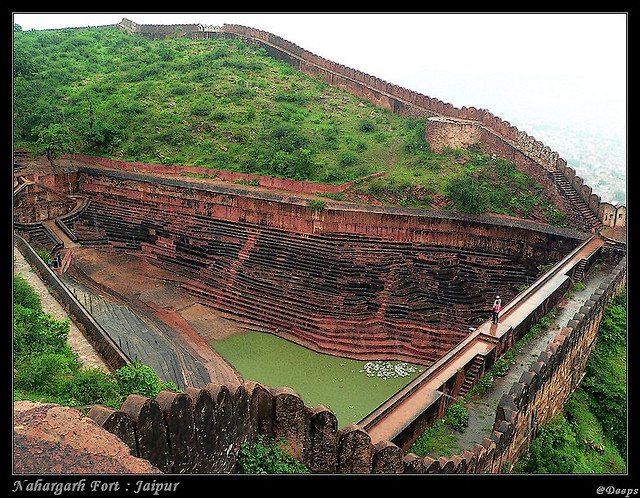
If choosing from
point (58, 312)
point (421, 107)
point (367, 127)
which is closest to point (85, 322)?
point (58, 312)

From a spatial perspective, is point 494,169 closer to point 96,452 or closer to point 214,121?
point 214,121

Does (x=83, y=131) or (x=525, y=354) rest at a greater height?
(x=83, y=131)

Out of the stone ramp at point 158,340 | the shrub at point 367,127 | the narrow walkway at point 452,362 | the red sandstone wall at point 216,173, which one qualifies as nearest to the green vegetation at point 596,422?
the narrow walkway at point 452,362

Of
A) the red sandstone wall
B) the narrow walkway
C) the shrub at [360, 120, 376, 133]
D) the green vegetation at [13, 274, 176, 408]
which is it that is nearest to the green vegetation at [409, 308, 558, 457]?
the narrow walkway

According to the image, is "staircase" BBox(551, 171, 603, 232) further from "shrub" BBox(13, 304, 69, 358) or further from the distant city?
the distant city

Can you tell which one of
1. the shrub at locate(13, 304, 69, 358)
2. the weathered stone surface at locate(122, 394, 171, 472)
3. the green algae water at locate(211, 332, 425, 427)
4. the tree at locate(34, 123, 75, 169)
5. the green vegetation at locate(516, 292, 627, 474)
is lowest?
the green algae water at locate(211, 332, 425, 427)
